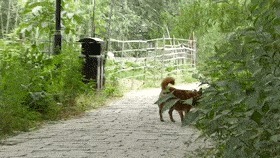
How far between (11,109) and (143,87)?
8894 mm

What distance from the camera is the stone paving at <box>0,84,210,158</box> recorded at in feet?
19.9

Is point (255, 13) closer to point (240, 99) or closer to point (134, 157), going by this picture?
point (240, 99)

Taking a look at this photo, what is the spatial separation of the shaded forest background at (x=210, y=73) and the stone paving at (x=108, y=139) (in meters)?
0.44

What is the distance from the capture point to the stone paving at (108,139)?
607cm

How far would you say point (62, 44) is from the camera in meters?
11.3

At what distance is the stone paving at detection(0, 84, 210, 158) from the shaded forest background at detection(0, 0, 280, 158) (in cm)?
44

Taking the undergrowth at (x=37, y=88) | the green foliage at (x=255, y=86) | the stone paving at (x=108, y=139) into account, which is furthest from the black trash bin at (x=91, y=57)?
the green foliage at (x=255, y=86)

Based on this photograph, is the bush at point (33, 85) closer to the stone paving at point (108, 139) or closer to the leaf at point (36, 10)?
the stone paving at point (108, 139)

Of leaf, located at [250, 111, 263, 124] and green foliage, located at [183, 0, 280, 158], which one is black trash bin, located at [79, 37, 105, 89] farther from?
leaf, located at [250, 111, 263, 124]

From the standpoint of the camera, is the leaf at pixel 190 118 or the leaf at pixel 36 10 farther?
the leaf at pixel 36 10

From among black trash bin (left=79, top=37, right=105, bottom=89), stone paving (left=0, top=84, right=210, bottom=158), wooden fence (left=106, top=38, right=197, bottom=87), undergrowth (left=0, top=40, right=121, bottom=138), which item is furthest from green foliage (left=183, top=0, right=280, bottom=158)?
wooden fence (left=106, top=38, right=197, bottom=87)

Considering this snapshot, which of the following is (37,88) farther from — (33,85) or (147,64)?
(147,64)

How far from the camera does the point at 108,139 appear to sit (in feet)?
23.3

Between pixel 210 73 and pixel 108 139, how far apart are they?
2576 millimetres
